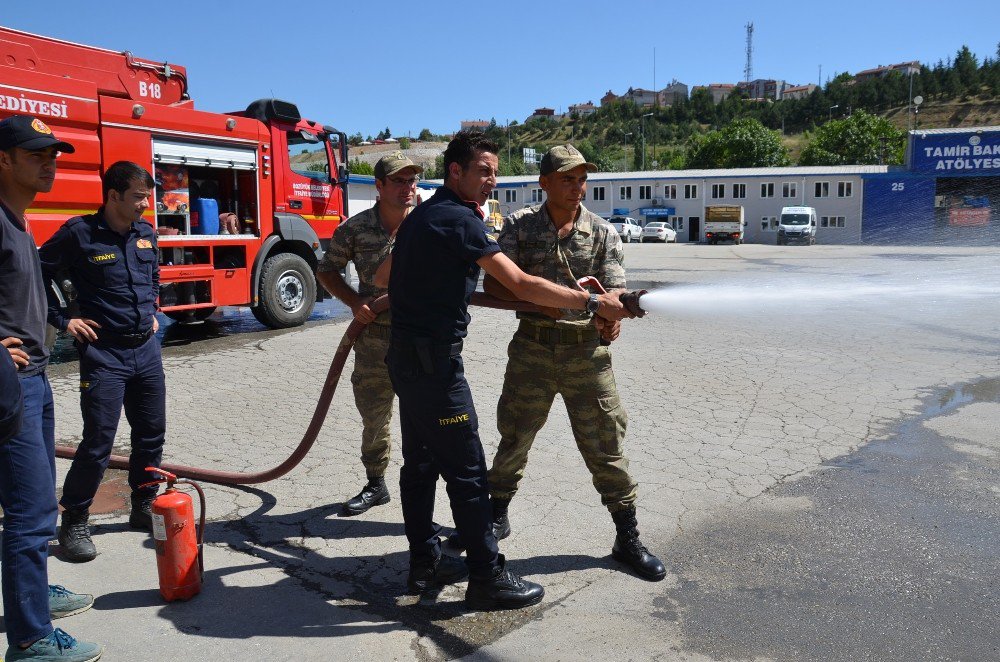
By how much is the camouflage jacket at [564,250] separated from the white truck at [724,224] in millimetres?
43577

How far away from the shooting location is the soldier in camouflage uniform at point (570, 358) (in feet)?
11.7

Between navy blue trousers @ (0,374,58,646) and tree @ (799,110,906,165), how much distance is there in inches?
2982

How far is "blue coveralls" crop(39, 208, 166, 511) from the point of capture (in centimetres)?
368

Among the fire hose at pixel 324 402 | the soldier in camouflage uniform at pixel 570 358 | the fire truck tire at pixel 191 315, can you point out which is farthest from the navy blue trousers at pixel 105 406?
the fire truck tire at pixel 191 315

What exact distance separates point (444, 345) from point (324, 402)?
121 centimetres

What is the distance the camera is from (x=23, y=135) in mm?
2762

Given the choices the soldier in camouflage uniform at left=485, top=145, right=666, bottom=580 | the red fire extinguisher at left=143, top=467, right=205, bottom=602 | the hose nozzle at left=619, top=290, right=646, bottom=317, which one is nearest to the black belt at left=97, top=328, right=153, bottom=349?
the red fire extinguisher at left=143, top=467, right=205, bottom=602

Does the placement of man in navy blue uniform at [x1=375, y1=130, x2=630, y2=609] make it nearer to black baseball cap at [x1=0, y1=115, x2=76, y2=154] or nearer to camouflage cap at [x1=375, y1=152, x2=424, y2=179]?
camouflage cap at [x1=375, y1=152, x2=424, y2=179]

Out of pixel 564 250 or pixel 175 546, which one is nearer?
pixel 175 546

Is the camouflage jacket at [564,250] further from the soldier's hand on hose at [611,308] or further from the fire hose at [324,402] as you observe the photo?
the soldier's hand on hose at [611,308]

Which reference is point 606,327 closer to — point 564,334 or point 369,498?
point 564,334

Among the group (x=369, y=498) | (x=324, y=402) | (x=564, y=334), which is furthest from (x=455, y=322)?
(x=369, y=498)

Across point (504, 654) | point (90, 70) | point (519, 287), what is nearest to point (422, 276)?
point (519, 287)

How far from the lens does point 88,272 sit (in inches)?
148
